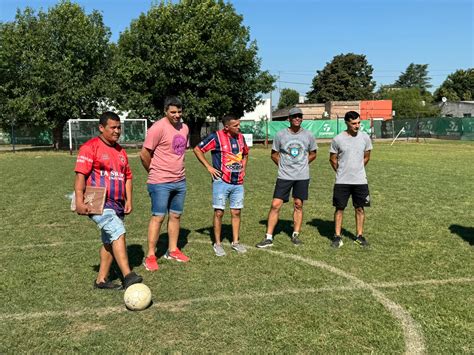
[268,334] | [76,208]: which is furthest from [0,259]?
[268,334]

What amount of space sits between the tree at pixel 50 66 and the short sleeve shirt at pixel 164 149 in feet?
96.6

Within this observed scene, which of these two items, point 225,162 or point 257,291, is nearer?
point 257,291

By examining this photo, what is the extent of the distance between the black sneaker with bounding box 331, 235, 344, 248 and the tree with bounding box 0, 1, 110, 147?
1171 inches

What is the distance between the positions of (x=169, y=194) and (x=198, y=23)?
28391 millimetres

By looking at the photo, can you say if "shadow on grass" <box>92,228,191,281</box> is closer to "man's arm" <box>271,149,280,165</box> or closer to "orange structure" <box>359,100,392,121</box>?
"man's arm" <box>271,149,280,165</box>

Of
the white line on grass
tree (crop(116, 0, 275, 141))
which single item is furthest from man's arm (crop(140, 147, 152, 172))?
tree (crop(116, 0, 275, 141))

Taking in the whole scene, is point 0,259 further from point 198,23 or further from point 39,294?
point 198,23

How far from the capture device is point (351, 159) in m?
6.46

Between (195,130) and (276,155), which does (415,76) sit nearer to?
(195,130)

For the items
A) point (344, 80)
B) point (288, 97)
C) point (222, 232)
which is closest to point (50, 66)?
point (222, 232)

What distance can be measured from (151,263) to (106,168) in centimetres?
147

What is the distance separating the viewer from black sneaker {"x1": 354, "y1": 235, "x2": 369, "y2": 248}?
21.1 feet

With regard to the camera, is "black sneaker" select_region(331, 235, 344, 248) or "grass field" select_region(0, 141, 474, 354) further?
"black sneaker" select_region(331, 235, 344, 248)

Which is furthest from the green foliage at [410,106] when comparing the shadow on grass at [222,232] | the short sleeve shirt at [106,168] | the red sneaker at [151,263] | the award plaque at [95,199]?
the award plaque at [95,199]
